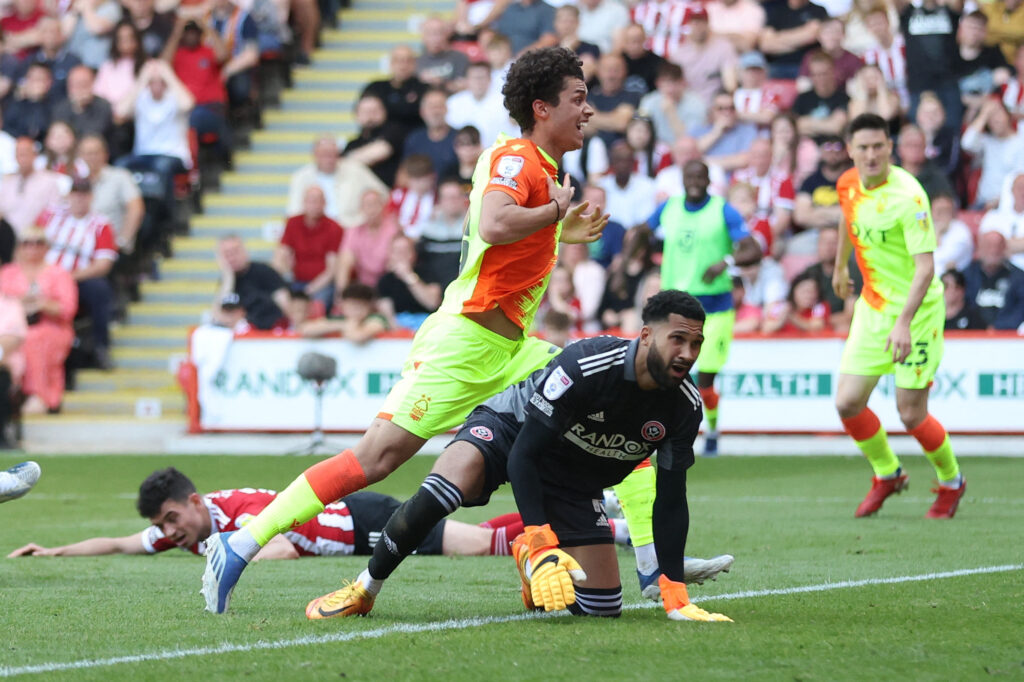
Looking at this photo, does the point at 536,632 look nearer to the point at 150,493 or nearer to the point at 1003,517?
the point at 150,493

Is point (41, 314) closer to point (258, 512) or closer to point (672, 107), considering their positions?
point (672, 107)

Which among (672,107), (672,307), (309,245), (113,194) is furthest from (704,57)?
(672,307)

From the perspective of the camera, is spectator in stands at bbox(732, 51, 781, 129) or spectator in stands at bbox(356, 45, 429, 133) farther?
spectator in stands at bbox(356, 45, 429, 133)

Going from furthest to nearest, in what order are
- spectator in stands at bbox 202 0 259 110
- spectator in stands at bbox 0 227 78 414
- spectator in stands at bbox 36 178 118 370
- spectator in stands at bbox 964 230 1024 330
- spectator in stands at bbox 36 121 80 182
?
spectator in stands at bbox 202 0 259 110, spectator in stands at bbox 36 121 80 182, spectator in stands at bbox 36 178 118 370, spectator in stands at bbox 0 227 78 414, spectator in stands at bbox 964 230 1024 330

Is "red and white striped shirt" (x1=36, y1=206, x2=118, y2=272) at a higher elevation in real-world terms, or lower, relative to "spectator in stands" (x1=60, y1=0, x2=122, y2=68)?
lower

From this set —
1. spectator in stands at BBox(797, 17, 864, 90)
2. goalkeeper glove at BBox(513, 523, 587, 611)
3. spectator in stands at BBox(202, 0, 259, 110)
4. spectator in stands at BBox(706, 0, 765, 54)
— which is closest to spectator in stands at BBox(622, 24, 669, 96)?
spectator in stands at BBox(706, 0, 765, 54)

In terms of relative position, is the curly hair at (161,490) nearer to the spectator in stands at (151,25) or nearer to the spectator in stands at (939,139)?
the spectator in stands at (939,139)

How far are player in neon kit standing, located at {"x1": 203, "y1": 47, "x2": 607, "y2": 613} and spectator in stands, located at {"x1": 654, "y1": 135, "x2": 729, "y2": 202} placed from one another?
1059 centimetres

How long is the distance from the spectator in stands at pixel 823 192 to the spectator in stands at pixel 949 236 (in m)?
1.05

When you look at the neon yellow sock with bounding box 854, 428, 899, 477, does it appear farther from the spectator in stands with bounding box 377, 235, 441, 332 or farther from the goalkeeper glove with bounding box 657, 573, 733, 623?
the spectator in stands with bounding box 377, 235, 441, 332

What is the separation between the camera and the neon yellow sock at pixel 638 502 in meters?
6.47

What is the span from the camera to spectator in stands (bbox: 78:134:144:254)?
18469 mm

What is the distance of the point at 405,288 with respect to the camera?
16.8m

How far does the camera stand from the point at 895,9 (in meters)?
18.1
